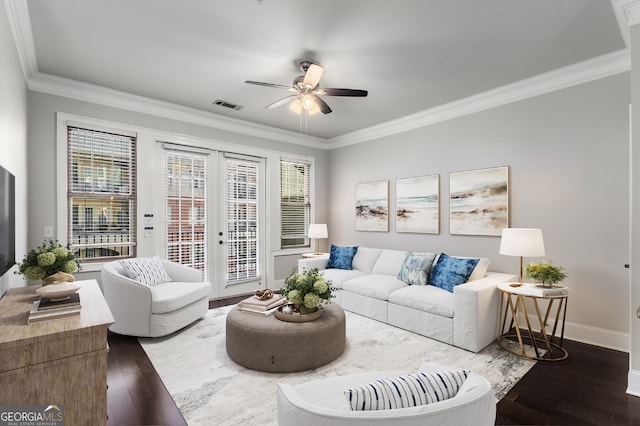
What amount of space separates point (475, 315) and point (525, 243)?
0.84 m

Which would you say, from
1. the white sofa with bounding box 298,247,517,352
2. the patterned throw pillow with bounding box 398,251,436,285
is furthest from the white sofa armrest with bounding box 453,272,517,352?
the patterned throw pillow with bounding box 398,251,436,285

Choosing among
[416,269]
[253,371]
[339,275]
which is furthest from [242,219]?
[253,371]

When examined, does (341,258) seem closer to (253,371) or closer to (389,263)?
(389,263)

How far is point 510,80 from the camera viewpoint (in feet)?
11.8

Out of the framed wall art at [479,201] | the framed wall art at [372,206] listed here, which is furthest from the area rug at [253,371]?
the framed wall art at [372,206]

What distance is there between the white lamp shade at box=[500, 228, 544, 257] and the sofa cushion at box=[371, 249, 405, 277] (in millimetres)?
1590

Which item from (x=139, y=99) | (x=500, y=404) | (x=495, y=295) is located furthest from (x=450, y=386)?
(x=139, y=99)

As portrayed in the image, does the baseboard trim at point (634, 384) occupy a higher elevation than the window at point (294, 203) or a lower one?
lower

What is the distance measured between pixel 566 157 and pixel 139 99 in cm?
511

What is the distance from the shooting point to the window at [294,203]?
5820mm

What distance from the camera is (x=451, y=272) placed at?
12.1 ft

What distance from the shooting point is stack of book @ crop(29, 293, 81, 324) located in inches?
66.9

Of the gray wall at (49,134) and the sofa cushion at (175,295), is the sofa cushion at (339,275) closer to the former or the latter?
the sofa cushion at (175,295)

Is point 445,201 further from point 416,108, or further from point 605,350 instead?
point 605,350
